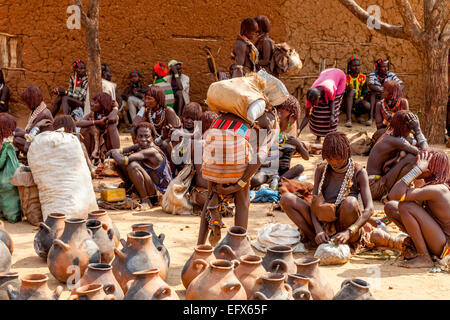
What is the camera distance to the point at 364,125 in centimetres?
1188

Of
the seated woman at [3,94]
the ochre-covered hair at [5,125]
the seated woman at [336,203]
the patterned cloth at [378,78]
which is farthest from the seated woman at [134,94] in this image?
the seated woman at [336,203]

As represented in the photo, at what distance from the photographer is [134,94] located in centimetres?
1155

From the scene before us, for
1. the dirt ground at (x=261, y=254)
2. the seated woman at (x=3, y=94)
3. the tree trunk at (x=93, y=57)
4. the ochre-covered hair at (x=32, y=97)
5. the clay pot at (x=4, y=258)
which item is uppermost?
the tree trunk at (x=93, y=57)

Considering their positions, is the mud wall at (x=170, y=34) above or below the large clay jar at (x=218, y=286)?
above

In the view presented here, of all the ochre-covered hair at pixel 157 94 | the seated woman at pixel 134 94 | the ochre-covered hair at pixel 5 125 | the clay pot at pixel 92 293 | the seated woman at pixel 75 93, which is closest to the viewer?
the clay pot at pixel 92 293

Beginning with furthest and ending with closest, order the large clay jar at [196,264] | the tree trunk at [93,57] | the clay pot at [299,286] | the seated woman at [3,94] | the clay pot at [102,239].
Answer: the seated woman at [3,94] < the tree trunk at [93,57] < the clay pot at [102,239] < the large clay jar at [196,264] < the clay pot at [299,286]

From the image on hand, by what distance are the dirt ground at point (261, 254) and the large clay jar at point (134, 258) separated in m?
0.35

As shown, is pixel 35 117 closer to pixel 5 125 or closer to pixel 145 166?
pixel 5 125

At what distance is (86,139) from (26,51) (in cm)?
419

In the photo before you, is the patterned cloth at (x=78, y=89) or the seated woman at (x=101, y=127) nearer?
the seated woman at (x=101, y=127)

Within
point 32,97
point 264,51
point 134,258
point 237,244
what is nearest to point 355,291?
point 237,244

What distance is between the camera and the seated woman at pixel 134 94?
447 inches

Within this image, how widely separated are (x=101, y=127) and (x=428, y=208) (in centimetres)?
495

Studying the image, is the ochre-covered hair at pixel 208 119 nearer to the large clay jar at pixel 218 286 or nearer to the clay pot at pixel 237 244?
the clay pot at pixel 237 244
